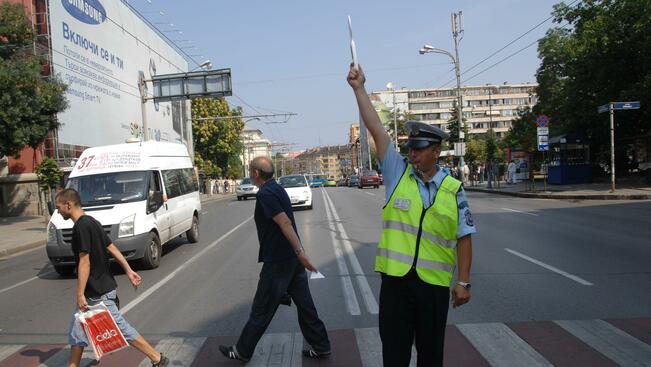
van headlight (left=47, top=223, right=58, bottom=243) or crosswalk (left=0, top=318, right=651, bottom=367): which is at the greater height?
van headlight (left=47, top=223, right=58, bottom=243)

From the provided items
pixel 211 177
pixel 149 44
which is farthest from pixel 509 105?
pixel 149 44

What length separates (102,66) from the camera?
107 feet

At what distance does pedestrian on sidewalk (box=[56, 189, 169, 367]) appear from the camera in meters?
4.21

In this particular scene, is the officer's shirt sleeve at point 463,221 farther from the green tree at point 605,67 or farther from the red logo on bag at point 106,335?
the green tree at point 605,67

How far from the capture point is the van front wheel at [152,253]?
923 cm

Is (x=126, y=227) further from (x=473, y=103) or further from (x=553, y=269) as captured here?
(x=473, y=103)

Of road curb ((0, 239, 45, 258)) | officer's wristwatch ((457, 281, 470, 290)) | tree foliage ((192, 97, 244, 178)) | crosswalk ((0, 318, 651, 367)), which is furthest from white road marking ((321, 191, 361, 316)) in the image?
tree foliage ((192, 97, 244, 178))

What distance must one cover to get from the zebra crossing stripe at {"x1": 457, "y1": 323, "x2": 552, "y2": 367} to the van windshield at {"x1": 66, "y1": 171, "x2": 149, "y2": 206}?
260 inches

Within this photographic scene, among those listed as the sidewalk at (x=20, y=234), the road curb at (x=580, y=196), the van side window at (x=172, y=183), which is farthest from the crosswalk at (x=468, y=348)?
the road curb at (x=580, y=196)

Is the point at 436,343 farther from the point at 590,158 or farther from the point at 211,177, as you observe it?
the point at 211,177

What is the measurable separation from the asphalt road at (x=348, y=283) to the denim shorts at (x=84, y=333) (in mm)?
1183

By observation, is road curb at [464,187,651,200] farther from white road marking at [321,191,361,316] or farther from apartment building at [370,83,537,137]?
apartment building at [370,83,537,137]

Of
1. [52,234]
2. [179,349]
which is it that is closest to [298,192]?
[52,234]

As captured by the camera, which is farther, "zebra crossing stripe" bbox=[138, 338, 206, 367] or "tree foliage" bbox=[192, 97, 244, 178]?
"tree foliage" bbox=[192, 97, 244, 178]
